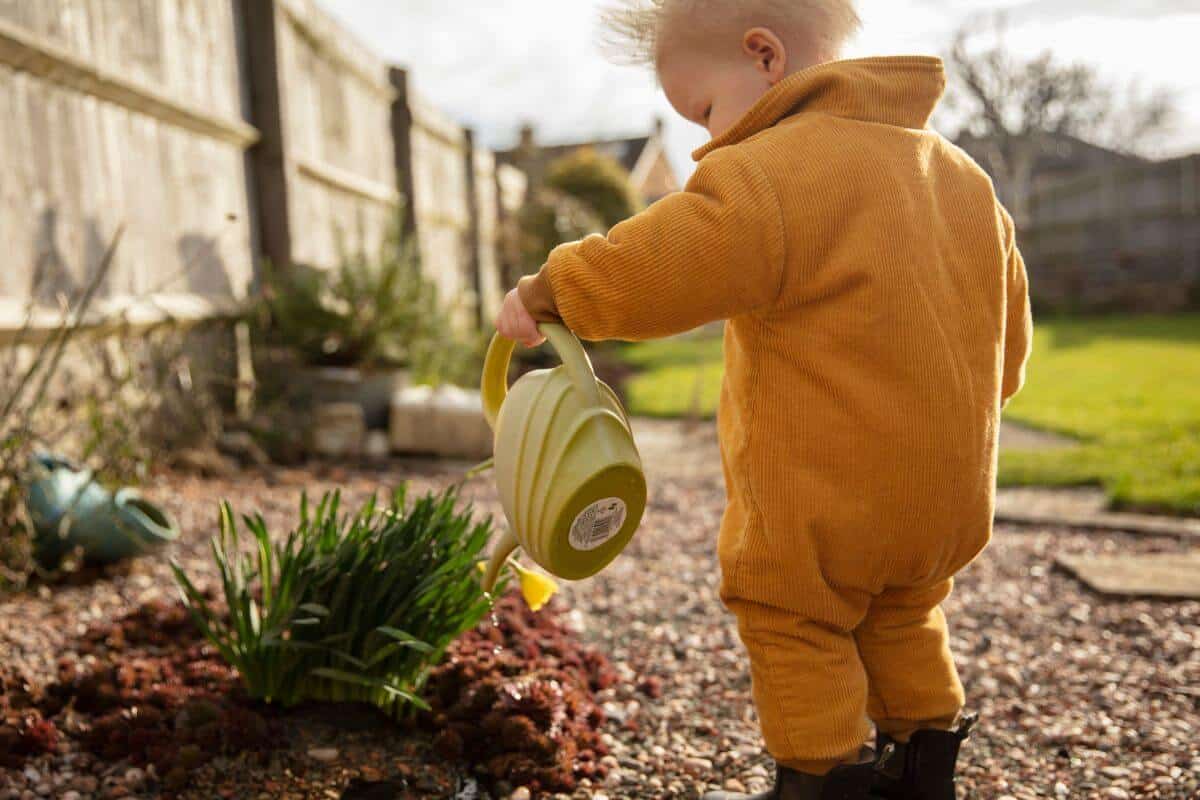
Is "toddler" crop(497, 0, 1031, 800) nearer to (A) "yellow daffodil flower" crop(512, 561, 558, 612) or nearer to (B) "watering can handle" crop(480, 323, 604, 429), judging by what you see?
(B) "watering can handle" crop(480, 323, 604, 429)

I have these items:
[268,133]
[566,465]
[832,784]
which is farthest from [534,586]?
[268,133]

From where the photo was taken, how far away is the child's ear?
4.82 feet

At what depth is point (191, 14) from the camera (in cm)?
486

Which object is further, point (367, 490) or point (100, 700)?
point (367, 490)

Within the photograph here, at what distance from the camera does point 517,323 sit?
1444 mm

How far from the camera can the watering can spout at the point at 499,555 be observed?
57.9 inches

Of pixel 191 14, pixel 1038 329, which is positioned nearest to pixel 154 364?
pixel 191 14

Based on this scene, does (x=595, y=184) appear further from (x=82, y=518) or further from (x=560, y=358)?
(x=560, y=358)

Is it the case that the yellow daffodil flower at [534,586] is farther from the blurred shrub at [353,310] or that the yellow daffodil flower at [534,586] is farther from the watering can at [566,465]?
the blurred shrub at [353,310]

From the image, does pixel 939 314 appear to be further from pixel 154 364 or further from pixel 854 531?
pixel 154 364

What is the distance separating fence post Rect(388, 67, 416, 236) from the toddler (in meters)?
6.61

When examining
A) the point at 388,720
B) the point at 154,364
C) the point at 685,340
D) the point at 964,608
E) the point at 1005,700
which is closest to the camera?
the point at 388,720

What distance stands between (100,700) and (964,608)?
6.70 ft

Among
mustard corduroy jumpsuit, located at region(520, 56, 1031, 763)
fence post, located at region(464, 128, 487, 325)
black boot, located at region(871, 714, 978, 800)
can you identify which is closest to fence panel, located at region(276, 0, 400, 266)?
fence post, located at region(464, 128, 487, 325)
